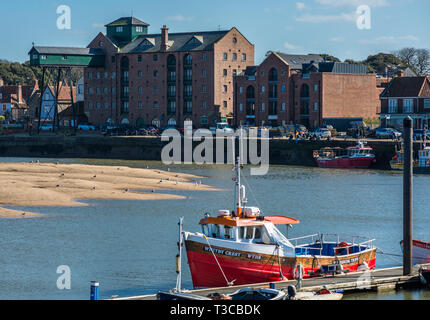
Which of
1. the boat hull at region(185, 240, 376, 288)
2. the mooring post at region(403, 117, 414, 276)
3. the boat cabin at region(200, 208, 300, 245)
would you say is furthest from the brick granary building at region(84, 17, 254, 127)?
the boat hull at region(185, 240, 376, 288)

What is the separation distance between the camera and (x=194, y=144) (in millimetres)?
117438

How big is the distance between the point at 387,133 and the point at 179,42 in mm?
45415

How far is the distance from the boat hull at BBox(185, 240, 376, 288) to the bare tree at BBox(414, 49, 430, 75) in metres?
163

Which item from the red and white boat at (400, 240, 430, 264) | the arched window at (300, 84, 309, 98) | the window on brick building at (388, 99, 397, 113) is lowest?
the red and white boat at (400, 240, 430, 264)

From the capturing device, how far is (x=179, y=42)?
459 ft

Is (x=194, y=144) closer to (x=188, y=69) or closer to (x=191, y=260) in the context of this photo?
(x=188, y=69)

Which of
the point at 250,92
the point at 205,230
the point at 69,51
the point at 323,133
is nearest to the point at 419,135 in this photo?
the point at 323,133

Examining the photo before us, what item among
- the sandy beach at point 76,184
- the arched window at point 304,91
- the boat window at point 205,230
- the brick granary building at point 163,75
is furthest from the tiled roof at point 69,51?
the boat window at point 205,230

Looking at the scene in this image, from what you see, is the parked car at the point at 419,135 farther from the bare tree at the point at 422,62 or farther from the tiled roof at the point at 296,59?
the bare tree at the point at 422,62

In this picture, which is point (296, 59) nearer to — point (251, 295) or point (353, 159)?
point (353, 159)

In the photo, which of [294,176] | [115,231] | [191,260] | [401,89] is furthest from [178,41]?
[191,260]

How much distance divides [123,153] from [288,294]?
92438 mm

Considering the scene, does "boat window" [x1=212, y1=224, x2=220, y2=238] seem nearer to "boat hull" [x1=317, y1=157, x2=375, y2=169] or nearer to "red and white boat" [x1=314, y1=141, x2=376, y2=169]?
"red and white boat" [x1=314, y1=141, x2=376, y2=169]

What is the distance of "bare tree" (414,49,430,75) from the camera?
193 metres
